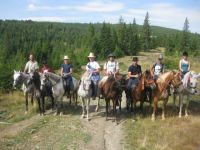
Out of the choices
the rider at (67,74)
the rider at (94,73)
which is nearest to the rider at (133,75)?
the rider at (94,73)

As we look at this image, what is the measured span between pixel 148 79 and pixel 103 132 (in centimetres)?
324

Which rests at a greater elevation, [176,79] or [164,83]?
[176,79]

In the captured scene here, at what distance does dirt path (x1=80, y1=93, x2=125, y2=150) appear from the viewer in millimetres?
13180

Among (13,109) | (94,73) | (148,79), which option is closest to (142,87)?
(148,79)

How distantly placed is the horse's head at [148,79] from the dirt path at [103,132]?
7.23 ft

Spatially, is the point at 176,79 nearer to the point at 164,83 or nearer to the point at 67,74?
the point at 164,83

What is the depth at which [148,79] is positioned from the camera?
52.5 feet

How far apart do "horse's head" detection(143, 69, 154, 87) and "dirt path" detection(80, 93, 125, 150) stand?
2.20 m

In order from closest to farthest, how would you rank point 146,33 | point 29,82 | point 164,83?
point 164,83
point 29,82
point 146,33

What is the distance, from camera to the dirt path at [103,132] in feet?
43.2

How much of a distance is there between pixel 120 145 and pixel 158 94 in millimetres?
4214

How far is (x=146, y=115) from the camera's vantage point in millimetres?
17312

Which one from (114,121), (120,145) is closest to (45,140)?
(120,145)

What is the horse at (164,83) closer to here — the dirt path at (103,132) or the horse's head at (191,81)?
the horse's head at (191,81)
